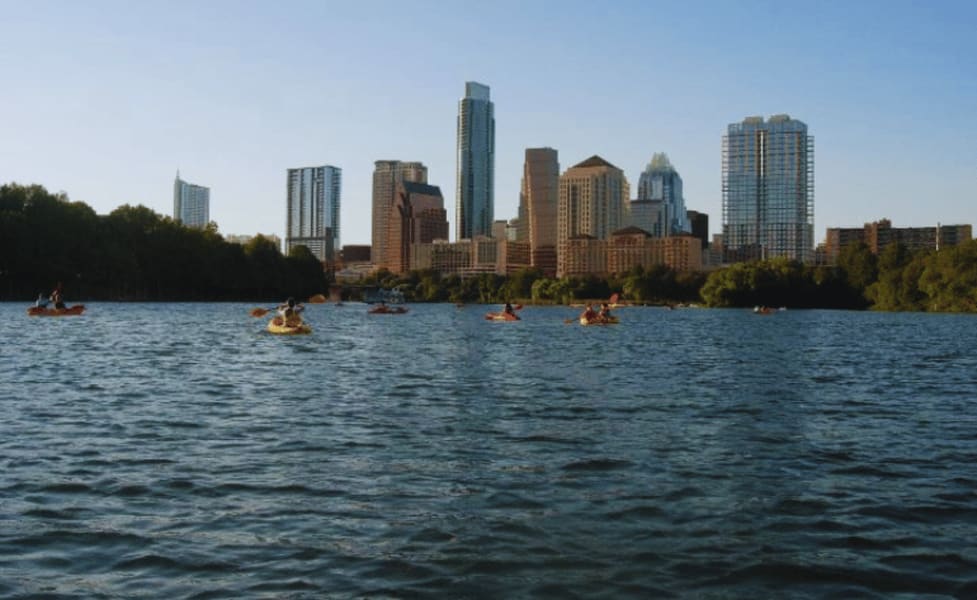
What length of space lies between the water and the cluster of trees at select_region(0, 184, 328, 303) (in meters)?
115

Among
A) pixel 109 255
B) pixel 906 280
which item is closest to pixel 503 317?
pixel 109 255

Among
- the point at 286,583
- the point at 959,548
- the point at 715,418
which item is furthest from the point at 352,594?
the point at 715,418

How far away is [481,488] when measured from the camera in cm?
1493

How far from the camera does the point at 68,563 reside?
10703 mm

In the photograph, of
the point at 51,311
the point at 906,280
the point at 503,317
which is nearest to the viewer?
the point at 51,311

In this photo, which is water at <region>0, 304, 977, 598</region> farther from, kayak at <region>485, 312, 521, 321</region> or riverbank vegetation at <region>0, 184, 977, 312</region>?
riverbank vegetation at <region>0, 184, 977, 312</region>

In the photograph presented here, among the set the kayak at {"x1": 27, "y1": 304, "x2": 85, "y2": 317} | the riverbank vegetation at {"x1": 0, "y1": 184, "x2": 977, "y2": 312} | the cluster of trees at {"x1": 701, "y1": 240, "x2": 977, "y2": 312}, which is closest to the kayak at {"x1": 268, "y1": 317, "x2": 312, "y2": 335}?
→ the kayak at {"x1": 27, "y1": 304, "x2": 85, "y2": 317}

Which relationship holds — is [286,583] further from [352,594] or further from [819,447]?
[819,447]

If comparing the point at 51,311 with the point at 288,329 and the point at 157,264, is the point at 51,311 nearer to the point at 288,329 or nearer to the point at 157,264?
the point at 288,329

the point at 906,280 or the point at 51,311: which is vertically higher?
the point at 906,280

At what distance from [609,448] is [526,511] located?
219 inches

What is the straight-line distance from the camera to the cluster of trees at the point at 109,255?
136 meters

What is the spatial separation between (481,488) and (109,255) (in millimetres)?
146535

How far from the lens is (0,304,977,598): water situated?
10586 millimetres
